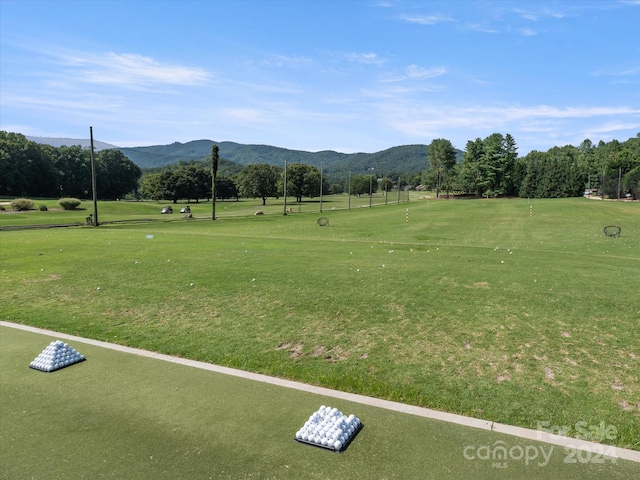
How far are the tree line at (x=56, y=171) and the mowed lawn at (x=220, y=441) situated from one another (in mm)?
120195

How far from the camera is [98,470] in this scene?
501 centimetres

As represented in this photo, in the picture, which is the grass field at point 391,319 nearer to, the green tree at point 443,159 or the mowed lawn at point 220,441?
the mowed lawn at point 220,441

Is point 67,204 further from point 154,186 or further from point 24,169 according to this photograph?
point 154,186

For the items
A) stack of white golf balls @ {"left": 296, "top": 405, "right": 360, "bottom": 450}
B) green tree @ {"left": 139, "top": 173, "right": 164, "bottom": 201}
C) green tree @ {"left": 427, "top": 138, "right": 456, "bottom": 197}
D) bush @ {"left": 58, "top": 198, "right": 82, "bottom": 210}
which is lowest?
bush @ {"left": 58, "top": 198, "right": 82, "bottom": 210}

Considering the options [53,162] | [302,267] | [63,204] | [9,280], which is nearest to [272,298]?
[302,267]

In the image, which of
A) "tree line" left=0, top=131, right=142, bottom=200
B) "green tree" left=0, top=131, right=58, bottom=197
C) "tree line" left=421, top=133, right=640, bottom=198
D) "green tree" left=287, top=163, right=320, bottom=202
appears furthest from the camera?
"green tree" left=287, top=163, right=320, bottom=202

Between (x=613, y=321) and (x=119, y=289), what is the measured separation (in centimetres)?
1444

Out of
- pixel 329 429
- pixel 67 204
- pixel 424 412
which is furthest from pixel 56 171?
pixel 424 412

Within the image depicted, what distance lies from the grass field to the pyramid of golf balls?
1553 mm

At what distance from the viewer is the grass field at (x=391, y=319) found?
7.25 meters

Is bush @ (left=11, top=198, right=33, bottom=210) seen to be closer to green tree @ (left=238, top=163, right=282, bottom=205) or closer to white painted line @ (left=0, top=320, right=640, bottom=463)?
green tree @ (left=238, top=163, right=282, bottom=205)

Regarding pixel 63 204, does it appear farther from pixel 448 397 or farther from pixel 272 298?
pixel 448 397

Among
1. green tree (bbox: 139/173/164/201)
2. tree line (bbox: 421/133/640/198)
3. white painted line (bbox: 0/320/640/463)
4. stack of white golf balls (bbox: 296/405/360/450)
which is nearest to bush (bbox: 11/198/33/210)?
green tree (bbox: 139/173/164/201)

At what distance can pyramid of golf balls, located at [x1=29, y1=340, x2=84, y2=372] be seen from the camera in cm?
814
